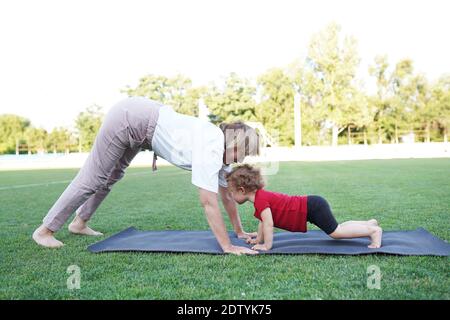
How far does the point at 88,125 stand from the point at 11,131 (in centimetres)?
1268

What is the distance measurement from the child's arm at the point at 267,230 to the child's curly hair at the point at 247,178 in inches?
8.2

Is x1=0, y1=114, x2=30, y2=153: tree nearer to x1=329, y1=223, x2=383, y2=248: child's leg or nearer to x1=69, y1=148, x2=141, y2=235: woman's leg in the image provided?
x1=69, y1=148, x2=141, y2=235: woman's leg

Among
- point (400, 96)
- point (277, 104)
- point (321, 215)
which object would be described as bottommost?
point (321, 215)

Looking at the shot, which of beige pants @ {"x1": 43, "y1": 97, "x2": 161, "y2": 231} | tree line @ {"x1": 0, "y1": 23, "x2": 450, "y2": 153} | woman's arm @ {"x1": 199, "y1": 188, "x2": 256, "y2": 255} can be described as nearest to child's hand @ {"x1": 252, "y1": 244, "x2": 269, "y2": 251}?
woman's arm @ {"x1": 199, "y1": 188, "x2": 256, "y2": 255}

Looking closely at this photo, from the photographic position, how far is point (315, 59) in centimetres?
4066

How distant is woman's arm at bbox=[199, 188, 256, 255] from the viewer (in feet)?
9.86

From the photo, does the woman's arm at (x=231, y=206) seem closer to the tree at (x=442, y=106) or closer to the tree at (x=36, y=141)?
the tree at (x=442, y=106)

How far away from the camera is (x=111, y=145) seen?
3.49m

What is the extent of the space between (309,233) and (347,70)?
38365 millimetres

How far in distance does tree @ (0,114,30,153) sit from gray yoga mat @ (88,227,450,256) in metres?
52.5

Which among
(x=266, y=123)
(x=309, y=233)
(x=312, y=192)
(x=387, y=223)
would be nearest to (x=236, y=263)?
(x=309, y=233)

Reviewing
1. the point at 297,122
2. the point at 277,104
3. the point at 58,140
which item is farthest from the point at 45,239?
the point at 58,140

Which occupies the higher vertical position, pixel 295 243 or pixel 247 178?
pixel 247 178

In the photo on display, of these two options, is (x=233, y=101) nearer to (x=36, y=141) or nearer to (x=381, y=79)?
(x=381, y=79)
